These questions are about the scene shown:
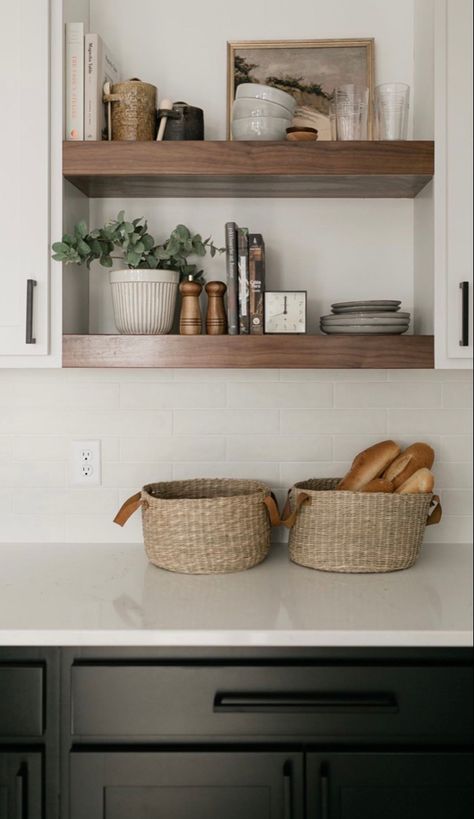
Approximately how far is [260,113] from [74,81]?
406mm

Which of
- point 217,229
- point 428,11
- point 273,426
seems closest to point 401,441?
point 273,426

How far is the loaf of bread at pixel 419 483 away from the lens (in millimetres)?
1722

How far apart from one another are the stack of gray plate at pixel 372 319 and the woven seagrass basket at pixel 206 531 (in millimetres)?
415

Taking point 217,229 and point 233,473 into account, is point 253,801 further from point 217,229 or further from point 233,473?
point 217,229

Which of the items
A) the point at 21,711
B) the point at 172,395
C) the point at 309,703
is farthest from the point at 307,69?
the point at 21,711

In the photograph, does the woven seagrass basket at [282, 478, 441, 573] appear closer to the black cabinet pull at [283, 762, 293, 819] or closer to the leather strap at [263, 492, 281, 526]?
the leather strap at [263, 492, 281, 526]

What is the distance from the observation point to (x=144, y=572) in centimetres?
173

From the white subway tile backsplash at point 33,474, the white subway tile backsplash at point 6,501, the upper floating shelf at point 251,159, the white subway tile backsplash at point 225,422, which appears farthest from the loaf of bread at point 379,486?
the white subway tile backsplash at point 6,501

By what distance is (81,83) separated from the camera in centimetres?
167

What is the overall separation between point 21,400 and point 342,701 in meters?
1.10

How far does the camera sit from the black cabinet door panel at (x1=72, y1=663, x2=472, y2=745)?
139cm

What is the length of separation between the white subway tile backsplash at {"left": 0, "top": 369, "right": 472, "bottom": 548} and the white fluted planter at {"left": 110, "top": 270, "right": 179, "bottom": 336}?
0.86ft

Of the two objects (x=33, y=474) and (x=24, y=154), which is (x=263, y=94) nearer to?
(x=24, y=154)

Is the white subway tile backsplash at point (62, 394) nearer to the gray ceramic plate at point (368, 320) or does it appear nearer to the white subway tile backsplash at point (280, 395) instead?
the white subway tile backsplash at point (280, 395)
